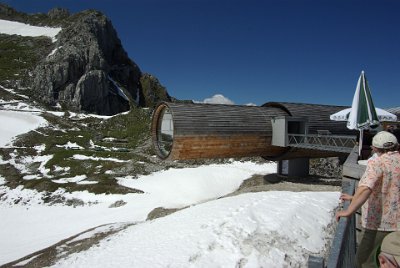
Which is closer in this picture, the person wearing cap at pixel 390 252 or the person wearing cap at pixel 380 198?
the person wearing cap at pixel 390 252

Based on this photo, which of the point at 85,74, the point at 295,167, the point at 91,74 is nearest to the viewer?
the point at 295,167

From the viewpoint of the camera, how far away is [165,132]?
2219 centimetres

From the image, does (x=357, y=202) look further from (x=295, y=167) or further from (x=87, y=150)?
(x=87, y=150)

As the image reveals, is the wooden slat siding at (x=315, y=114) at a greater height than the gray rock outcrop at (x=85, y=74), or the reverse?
the gray rock outcrop at (x=85, y=74)

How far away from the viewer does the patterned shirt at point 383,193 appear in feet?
15.5

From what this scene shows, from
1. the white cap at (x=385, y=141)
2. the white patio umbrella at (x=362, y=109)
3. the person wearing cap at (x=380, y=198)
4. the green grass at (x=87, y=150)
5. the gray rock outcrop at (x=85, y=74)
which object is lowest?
the green grass at (x=87, y=150)

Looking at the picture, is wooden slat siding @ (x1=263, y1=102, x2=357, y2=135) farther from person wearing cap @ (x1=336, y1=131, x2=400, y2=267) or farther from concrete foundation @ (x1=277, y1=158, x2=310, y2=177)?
person wearing cap @ (x1=336, y1=131, x2=400, y2=267)

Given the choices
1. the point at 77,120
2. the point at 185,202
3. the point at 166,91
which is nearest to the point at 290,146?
the point at 185,202

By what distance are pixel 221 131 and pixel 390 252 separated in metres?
16.8

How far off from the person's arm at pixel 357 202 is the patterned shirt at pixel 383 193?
13cm

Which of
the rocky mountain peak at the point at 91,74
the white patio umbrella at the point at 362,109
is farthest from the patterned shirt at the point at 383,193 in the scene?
the rocky mountain peak at the point at 91,74

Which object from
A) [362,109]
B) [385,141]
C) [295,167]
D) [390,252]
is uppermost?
[362,109]

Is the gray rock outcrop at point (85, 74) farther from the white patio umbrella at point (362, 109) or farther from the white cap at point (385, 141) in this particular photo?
the white cap at point (385, 141)

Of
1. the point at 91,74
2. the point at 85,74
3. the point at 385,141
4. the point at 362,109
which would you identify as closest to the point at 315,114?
Result: the point at 362,109
